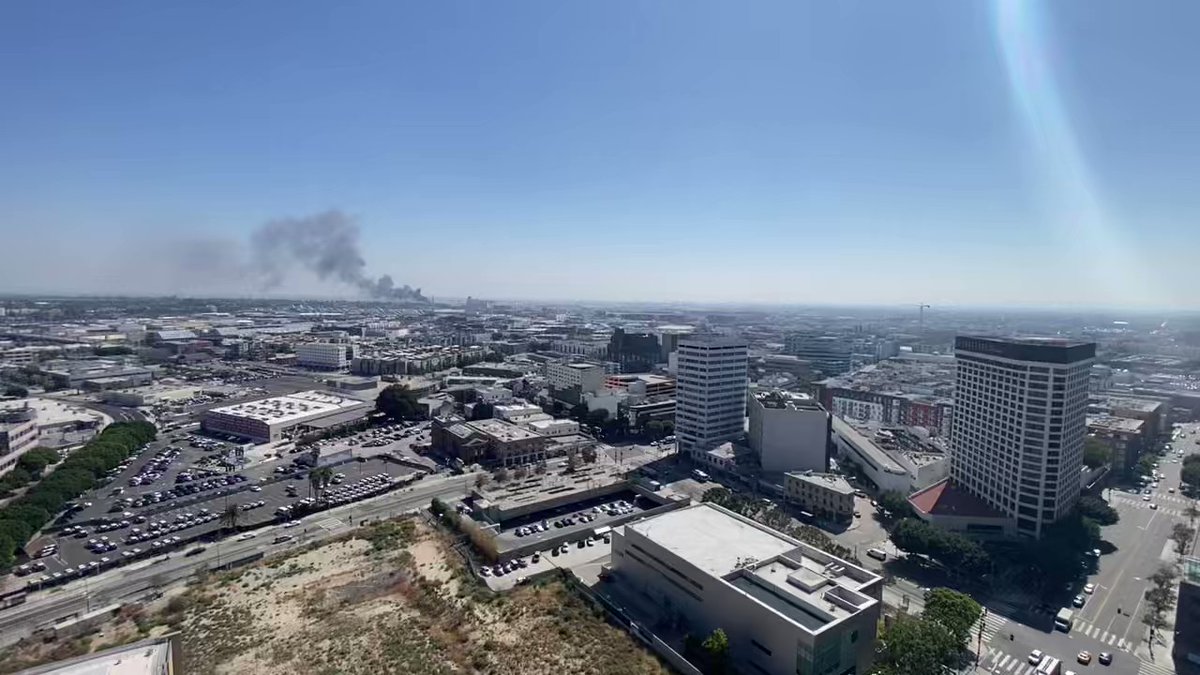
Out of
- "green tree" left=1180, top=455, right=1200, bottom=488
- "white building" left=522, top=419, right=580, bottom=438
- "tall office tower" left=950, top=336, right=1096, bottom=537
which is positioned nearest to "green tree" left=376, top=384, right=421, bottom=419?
"white building" left=522, top=419, right=580, bottom=438

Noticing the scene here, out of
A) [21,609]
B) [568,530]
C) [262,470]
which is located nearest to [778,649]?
[568,530]

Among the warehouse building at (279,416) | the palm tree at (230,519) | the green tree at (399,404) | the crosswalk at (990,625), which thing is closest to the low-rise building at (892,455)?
the crosswalk at (990,625)

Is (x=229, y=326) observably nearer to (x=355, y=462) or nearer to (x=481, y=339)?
(x=481, y=339)

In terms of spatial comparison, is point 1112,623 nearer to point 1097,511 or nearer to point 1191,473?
point 1097,511

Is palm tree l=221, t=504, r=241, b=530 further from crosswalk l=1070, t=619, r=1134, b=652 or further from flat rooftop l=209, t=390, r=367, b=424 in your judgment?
crosswalk l=1070, t=619, r=1134, b=652

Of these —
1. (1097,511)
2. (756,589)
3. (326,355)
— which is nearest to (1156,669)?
(1097,511)

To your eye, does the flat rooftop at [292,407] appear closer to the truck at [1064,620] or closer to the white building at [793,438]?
the white building at [793,438]
